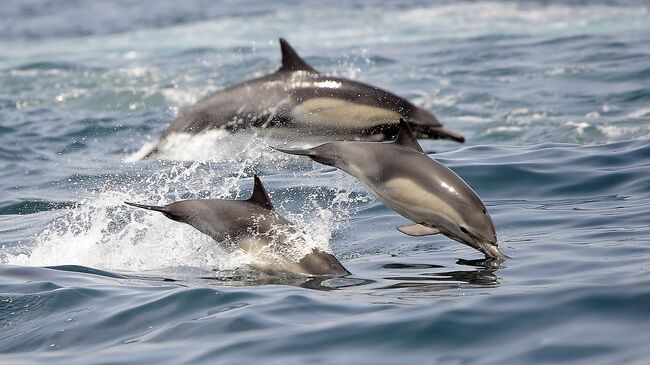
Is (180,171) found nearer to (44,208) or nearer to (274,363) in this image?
(44,208)

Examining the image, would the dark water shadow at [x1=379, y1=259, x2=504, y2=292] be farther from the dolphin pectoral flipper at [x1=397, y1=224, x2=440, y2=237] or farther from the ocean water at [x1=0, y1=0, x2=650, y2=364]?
the dolphin pectoral flipper at [x1=397, y1=224, x2=440, y2=237]

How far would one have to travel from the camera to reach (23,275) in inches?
286

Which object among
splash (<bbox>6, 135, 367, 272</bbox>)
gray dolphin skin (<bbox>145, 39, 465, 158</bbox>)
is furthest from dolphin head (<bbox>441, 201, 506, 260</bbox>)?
gray dolphin skin (<bbox>145, 39, 465, 158</bbox>)

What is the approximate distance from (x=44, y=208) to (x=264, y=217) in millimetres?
4087

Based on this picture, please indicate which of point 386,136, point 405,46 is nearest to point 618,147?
point 386,136

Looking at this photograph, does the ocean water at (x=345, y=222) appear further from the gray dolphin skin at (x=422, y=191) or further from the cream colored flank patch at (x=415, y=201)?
the cream colored flank patch at (x=415, y=201)

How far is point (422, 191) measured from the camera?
707 cm

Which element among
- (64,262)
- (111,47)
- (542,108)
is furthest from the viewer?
(111,47)

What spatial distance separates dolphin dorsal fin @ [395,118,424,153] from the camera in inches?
282

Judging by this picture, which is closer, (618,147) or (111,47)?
(618,147)

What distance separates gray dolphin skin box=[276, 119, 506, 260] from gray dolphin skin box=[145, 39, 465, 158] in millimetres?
3100

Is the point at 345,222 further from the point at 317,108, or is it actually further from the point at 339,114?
the point at 317,108

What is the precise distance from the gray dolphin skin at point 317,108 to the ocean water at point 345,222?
1.12ft

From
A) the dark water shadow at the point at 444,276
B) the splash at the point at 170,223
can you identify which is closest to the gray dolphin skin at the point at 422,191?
the dark water shadow at the point at 444,276
